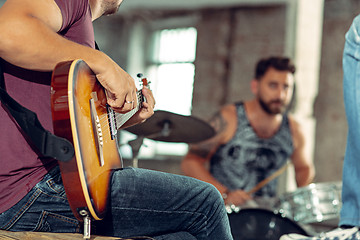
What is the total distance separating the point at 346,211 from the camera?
139 cm

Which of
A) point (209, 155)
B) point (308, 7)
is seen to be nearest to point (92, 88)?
point (209, 155)

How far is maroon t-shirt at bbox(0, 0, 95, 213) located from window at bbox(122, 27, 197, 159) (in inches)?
288

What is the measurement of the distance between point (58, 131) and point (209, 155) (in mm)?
2887

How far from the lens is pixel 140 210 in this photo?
1.41 m

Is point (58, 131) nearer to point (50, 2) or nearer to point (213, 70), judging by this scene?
point (50, 2)

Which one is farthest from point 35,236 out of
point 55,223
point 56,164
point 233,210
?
point 233,210

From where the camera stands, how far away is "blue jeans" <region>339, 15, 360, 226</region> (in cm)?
135

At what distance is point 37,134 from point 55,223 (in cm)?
30

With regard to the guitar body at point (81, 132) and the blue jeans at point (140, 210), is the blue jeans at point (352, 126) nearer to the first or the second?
the blue jeans at point (140, 210)

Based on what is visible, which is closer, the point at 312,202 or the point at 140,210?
the point at 140,210

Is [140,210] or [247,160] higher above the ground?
[140,210]

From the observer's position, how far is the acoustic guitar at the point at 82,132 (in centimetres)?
117

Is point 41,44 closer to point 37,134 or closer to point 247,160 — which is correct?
point 37,134

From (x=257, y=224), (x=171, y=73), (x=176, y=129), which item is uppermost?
(x=171, y=73)
